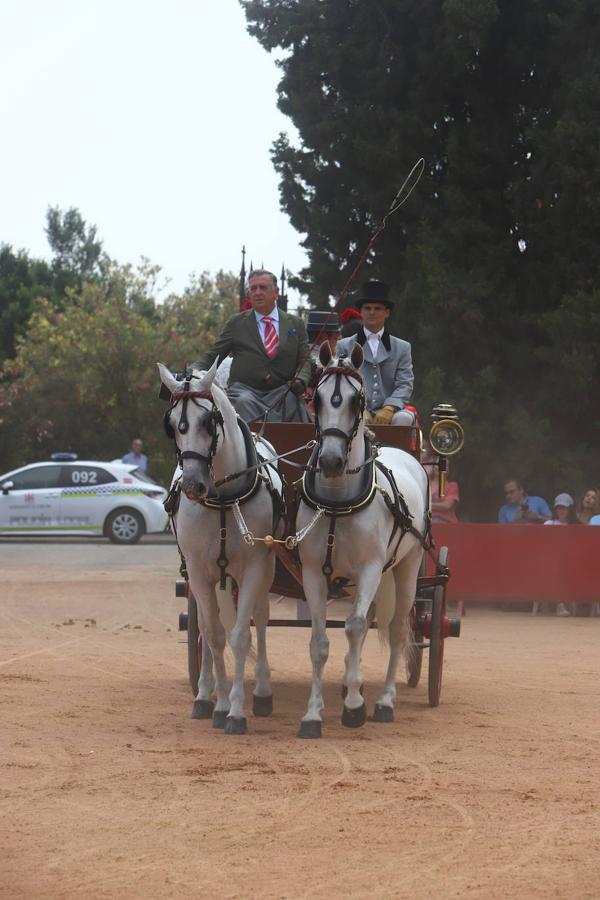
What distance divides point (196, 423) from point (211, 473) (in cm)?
47

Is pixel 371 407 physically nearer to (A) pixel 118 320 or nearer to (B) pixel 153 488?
(B) pixel 153 488

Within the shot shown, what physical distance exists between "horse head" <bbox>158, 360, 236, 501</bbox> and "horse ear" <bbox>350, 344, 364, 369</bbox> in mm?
819

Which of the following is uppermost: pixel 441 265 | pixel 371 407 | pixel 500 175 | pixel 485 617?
pixel 500 175

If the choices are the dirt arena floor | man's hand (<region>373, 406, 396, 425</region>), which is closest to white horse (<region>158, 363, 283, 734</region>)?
the dirt arena floor

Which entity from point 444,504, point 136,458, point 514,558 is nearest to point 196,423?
point 514,558

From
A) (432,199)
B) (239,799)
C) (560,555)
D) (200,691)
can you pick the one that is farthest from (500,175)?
(239,799)

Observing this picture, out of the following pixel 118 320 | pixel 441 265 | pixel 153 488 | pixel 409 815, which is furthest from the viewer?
pixel 118 320

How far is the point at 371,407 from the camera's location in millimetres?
10555

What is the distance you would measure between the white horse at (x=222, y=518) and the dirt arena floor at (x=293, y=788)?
47 centimetres

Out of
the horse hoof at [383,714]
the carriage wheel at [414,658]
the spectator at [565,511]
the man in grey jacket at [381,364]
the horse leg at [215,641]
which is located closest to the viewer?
the horse leg at [215,641]

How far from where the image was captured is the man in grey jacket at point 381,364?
34.3ft

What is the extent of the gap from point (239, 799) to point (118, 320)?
111 feet

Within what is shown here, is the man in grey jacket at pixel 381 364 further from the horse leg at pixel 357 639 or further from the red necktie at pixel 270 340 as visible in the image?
the horse leg at pixel 357 639

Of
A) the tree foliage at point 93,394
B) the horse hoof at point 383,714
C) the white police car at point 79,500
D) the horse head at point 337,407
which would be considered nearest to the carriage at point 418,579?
the horse hoof at point 383,714
